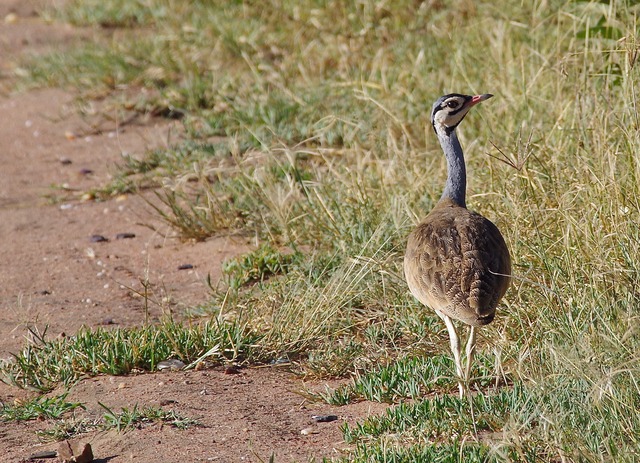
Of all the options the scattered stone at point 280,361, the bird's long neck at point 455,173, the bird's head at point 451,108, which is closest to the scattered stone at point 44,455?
the scattered stone at point 280,361

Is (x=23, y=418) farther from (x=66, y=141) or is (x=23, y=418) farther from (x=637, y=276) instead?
(x=66, y=141)

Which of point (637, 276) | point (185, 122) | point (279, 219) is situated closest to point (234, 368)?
point (279, 219)

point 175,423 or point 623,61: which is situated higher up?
point 623,61

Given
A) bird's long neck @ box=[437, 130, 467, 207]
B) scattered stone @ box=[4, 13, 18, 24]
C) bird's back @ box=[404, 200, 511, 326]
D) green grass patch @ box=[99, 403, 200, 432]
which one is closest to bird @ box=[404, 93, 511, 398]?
bird's back @ box=[404, 200, 511, 326]

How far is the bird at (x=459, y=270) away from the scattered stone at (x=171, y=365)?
113 centimetres

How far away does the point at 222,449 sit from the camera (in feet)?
12.6

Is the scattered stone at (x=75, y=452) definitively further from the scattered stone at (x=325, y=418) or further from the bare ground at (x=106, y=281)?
the scattered stone at (x=325, y=418)

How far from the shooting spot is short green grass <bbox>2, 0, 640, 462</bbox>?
3791mm

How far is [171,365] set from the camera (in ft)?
15.1

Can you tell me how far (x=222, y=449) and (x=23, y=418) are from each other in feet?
3.06

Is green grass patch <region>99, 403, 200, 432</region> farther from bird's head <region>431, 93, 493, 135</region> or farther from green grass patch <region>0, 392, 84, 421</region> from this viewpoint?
bird's head <region>431, 93, 493, 135</region>

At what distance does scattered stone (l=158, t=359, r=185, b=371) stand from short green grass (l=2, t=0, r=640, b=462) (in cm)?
4

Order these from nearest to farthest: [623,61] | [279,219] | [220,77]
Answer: [623,61] → [279,219] → [220,77]

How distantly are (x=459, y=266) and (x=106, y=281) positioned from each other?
2.55m
